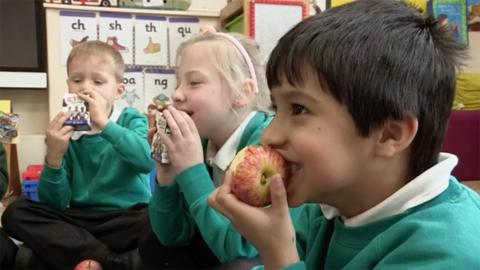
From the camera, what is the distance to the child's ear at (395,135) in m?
0.66

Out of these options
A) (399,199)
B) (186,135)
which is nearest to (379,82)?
(399,199)

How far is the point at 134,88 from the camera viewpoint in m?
2.54

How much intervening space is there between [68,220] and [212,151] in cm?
56

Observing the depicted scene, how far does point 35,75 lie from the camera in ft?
8.00

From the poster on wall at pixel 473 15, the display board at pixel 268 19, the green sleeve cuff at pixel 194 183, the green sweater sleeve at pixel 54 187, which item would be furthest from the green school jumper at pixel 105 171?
the poster on wall at pixel 473 15

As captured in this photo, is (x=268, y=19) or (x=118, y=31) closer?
(x=268, y=19)

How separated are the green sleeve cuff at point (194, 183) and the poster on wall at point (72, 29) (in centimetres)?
162

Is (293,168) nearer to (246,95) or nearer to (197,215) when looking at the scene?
(197,215)

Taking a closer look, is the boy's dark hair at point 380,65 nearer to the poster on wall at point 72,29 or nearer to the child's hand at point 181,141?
the child's hand at point 181,141

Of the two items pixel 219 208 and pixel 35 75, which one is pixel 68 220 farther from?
pixel 35 75

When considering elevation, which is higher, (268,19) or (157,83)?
(268,19)

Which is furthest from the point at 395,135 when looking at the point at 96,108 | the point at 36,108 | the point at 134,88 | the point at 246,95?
the point at 36,108

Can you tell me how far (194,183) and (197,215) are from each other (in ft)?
0.20

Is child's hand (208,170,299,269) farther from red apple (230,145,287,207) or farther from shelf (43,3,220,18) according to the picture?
shelf (43,3,220,18)
